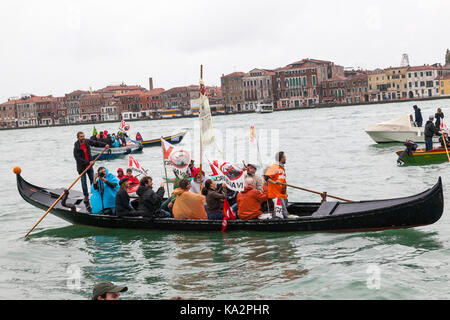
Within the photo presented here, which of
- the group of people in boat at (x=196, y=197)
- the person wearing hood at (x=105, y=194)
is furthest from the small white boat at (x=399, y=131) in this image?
the person wearing hood at (x=105, y=194)

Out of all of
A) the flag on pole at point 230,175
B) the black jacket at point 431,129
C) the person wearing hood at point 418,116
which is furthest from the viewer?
the person wearing hood at point 418,116

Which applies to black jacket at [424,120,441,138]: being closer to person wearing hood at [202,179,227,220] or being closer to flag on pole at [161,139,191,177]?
flag on pole at [161,139,191,177]

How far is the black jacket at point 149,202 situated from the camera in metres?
9.50

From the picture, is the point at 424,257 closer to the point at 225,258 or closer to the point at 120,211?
the point at 225,258

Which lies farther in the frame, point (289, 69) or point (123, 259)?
point (289, 69)

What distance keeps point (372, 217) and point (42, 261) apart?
16.0 feet

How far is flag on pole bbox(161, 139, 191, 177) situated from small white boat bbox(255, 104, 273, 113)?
96.8 m

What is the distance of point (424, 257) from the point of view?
786 centimetres

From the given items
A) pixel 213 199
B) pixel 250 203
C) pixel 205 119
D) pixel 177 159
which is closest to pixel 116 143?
pixel 177 159

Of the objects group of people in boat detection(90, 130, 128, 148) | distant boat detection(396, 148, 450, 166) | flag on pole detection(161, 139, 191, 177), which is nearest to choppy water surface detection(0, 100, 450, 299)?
flag on pole detection(161, 139, 191, 177)

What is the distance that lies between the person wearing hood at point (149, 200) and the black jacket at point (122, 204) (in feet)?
0.77

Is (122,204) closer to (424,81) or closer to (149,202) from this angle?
(149,202)

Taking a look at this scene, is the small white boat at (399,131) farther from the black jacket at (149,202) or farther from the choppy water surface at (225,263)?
the black jacket at (149,202)
